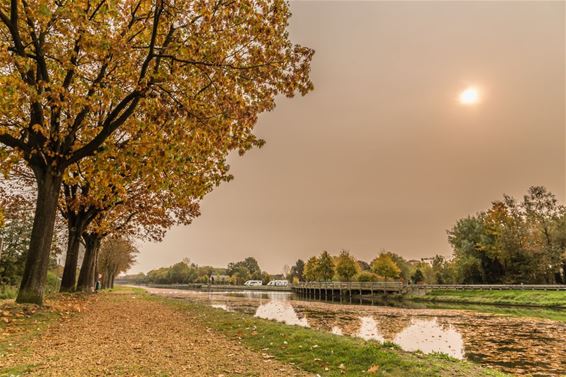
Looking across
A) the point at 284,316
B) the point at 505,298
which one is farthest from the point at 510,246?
the point at 284,316

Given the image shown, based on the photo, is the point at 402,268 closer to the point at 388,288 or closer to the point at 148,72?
the point at 388,288

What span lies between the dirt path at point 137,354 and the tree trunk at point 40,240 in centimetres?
235

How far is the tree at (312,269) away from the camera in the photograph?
275 ft

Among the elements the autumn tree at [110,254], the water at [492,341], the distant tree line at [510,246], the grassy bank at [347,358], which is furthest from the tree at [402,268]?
the grassy bank at [347,358]

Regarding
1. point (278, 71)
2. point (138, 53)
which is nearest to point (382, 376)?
point (278, 71)

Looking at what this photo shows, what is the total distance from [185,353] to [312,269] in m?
81.0

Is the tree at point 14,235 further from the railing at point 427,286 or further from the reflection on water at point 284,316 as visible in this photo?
the railing at point 427,286

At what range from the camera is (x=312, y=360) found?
6750 millimetres

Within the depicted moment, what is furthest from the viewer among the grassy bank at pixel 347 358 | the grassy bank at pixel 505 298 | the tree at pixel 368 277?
the tree at pixel 368 277

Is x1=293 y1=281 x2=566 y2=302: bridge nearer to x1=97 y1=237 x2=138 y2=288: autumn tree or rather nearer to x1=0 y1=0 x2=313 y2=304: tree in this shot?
x1=97 y1=237 x2=138 y2=288: autumn tree

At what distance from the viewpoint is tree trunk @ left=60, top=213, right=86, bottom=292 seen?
19.8m

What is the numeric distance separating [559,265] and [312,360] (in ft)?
167

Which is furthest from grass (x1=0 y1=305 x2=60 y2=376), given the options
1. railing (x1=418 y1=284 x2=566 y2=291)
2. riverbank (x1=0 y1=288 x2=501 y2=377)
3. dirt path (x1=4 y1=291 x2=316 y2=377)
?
railing (x1=418 y1=284 x2=566 y2=291)

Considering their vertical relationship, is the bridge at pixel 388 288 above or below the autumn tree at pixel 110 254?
below
